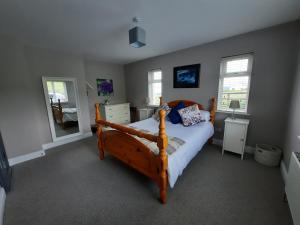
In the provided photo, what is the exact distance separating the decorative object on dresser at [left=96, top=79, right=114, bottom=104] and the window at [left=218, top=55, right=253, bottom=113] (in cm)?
362

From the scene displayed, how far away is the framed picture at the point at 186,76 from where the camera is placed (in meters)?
3.20

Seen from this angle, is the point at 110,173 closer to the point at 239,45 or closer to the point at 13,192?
the point at 13,192

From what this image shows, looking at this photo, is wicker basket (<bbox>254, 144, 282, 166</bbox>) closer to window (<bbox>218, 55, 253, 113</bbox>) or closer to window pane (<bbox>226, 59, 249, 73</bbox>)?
window (<bbox>218, 55, 253, 113</bbox>)

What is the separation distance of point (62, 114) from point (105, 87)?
5.45 feet

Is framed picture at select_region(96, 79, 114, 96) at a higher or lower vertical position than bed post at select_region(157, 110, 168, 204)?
higher

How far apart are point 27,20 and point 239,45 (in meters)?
3.66

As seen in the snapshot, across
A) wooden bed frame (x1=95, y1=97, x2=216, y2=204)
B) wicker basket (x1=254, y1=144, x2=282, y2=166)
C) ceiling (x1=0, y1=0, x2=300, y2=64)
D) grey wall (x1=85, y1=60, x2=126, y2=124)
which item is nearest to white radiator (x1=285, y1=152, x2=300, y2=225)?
wicker basket (x1=254, y1=144, x2=282, y2=166)

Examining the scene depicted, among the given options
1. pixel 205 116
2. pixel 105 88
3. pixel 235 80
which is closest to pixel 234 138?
pixel 205 116

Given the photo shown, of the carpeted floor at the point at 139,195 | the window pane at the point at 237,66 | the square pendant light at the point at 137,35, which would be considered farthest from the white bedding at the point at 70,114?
the window pane at the point at 237,66

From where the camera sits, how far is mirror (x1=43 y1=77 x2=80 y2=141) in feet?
10.4

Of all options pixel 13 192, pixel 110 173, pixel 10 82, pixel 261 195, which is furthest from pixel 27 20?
pixel 261 195

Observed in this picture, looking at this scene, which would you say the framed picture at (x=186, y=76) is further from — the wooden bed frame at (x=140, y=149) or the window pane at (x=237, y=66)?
the wooden bed frame at (x=140, y=149)

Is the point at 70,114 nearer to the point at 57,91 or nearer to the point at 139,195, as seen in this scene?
the point at 57,91

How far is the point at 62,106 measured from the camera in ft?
11.5
